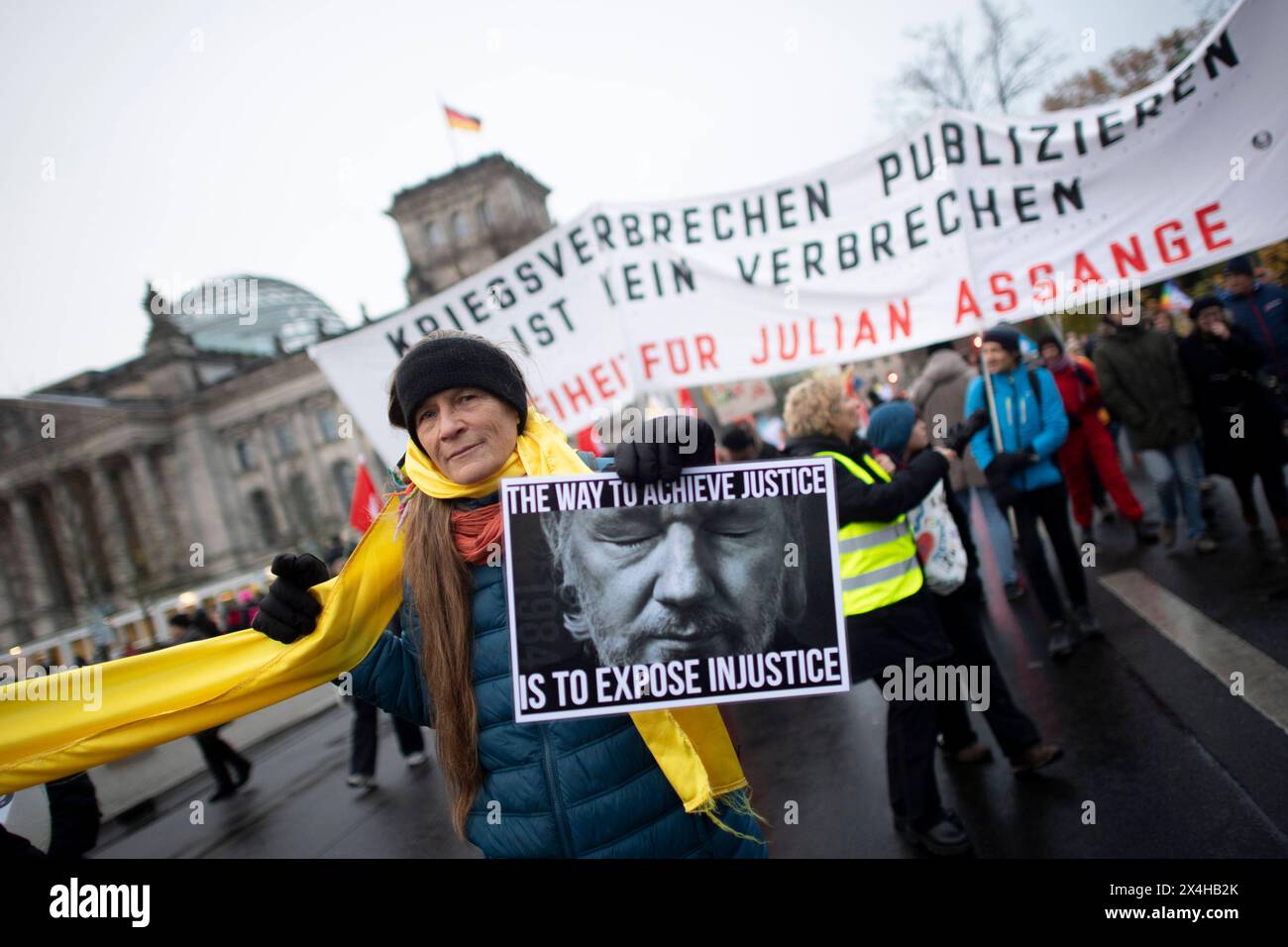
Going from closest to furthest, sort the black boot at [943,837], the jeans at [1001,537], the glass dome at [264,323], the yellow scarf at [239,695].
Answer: the yellow scarf at [239,695], the black boot at [943,837], the jeans at [1001,537], the glass dome at [264,323]

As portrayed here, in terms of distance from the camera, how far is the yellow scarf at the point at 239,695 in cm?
185

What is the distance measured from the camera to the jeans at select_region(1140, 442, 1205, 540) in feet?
21.2

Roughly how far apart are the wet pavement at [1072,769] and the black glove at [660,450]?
73 centimetres

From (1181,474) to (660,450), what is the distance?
640cm

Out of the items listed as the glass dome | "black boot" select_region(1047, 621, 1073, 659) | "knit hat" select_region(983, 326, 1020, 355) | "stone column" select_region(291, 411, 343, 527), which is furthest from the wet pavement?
the glass dome

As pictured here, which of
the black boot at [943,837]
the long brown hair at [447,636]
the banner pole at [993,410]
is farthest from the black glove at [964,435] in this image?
the long brown hair at [447,636]

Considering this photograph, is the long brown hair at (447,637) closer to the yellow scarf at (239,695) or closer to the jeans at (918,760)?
the yellow scarf at (239,695)

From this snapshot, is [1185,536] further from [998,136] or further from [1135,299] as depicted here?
[998,136]

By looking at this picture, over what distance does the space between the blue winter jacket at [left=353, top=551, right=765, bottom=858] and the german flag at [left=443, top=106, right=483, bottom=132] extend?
3261cm

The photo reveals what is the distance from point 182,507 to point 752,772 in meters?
70.7

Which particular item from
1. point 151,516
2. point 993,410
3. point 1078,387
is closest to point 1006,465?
point 993,410

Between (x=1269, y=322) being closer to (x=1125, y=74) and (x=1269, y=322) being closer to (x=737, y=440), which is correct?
(x=737, y=440)

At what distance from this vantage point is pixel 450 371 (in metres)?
1.88
